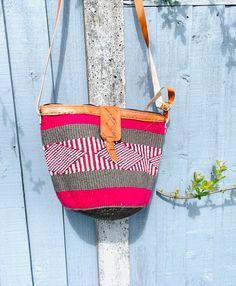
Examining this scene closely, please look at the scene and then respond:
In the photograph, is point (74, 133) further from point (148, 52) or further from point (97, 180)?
point (148, 52)

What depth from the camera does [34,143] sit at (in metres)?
1.11

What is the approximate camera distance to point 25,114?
1085 mm

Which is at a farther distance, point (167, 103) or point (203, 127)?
point (203, 127)

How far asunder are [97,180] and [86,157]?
0.07 meters

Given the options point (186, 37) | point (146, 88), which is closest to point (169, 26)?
point (186, 37)

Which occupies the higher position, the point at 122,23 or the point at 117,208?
the point at 122,23

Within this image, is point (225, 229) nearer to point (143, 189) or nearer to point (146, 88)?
point (143, 189)

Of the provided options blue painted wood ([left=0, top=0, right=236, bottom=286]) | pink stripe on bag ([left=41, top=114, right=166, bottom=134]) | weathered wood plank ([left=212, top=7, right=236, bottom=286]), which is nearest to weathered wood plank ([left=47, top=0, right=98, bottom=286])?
blue painted wood ([left=0, top=0, right=236, bottom=286])

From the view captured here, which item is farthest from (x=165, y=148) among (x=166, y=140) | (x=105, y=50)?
(x=105, y=50)

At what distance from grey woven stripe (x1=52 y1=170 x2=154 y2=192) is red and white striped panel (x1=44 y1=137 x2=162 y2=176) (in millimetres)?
11

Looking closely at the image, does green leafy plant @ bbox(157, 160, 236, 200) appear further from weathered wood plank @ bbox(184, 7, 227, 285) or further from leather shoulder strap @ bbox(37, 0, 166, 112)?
leather shoulder strap @ bbox(37, 0, 166, 112)

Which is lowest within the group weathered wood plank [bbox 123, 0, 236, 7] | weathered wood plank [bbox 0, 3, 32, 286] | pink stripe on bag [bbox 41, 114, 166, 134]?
weathered wood plank [bbox 0, 3, 32, 286]

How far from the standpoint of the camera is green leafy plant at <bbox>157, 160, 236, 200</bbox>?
112 centimetres

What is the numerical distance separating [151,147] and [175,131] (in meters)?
0.13
